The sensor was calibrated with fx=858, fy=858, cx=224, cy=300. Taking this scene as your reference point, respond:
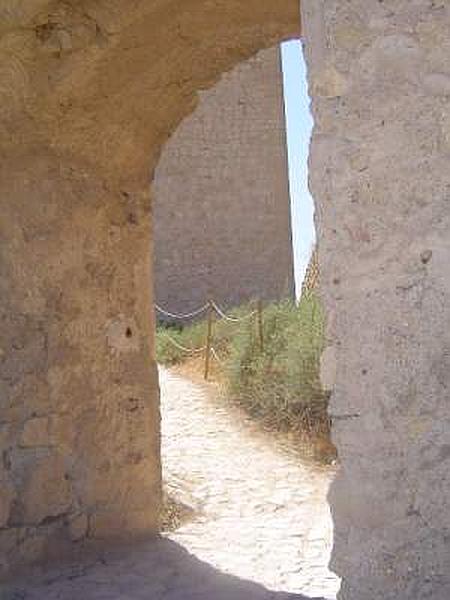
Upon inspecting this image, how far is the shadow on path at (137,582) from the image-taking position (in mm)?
3939

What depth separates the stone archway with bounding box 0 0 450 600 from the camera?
2338mm

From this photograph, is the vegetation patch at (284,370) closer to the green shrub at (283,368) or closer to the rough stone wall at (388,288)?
the green shrub at (283,368)

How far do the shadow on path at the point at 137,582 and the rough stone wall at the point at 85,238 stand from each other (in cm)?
14

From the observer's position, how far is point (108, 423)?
464cm

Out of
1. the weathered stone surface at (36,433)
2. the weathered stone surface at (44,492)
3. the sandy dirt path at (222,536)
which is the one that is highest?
the weathered stone surface at (36,433)

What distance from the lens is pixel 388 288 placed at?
2.38 metres

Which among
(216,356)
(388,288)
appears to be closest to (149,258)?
(388,288)

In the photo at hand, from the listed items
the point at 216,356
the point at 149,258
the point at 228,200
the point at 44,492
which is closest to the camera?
the point at 44,492

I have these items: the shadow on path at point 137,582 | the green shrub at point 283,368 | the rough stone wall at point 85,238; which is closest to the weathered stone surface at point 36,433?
the rough stone wall at point 85,238

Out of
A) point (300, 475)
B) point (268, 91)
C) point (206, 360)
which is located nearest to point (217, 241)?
point (268, 91)

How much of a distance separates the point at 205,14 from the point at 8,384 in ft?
6.55

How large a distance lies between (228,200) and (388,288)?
12.4 m

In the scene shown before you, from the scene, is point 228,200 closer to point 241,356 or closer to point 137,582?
point 241,356

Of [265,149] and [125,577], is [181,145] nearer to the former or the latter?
[265,149]
